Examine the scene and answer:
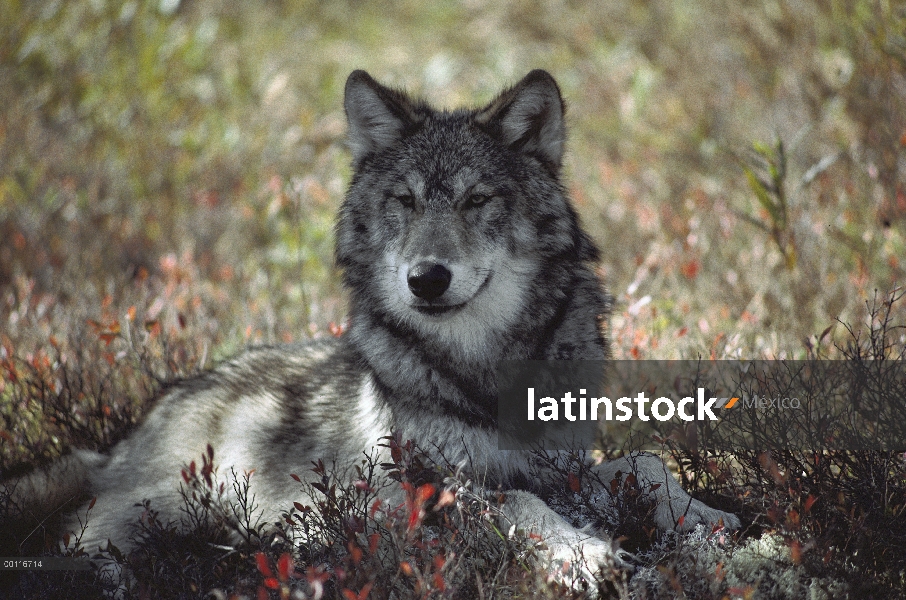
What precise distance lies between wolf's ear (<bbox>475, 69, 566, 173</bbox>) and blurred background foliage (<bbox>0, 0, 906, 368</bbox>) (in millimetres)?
1378

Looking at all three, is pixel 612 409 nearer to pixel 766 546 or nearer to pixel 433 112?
pixel 766 546

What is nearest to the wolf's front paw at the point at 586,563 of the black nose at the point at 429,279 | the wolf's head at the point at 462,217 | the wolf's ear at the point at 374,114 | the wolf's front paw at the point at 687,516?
the wolf's front paw at the point at 687,516

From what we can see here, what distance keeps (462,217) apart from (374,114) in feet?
2.46

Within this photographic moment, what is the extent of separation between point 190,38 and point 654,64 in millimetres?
6140

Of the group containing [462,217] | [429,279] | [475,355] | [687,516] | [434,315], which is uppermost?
[462,217]

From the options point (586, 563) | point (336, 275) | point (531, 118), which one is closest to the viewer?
point (586, 563)

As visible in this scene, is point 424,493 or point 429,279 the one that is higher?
point 429,279

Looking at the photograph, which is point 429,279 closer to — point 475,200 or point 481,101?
point 475,200

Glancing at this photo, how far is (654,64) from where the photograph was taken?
9.16m

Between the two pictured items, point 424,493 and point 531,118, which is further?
point 531,118

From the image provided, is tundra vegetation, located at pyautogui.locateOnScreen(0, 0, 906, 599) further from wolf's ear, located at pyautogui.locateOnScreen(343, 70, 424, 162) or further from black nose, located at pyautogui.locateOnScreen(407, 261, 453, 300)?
wolf's ear, located at pyautogui.locateOnScreen(343, 70, 424, 162)

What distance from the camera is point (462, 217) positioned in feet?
10.9

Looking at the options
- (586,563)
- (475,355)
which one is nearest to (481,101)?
(475,355)

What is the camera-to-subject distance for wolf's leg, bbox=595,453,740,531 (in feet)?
9.61
